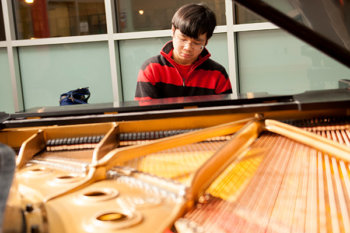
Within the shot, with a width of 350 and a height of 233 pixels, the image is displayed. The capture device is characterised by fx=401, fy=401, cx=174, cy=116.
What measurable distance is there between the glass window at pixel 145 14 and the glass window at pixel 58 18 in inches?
8.8

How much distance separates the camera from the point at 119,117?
1.66 meters

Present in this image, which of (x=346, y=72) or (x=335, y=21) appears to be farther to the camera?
(x=346, y=72)

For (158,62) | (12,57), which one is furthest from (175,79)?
(12,57)

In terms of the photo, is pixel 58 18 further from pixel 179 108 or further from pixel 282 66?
pixel 179 108

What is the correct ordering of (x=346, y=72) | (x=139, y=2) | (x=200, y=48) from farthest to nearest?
(x=139, y=2), (x=346, y=72), (x=200, y=48)

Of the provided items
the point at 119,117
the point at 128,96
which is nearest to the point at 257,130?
the point at 119,117

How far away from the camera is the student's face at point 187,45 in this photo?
2.39 m

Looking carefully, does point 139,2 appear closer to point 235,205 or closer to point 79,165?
point 79,165

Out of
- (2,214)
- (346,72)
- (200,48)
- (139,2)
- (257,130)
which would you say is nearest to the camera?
(2,214)

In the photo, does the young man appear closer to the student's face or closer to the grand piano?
the student's face

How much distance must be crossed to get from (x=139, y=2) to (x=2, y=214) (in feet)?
14.1

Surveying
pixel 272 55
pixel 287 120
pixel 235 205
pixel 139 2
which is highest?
pixel 139 2

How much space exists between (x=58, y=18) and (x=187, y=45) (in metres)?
2.89

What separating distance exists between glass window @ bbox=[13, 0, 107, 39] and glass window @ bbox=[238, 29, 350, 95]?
1.70m
